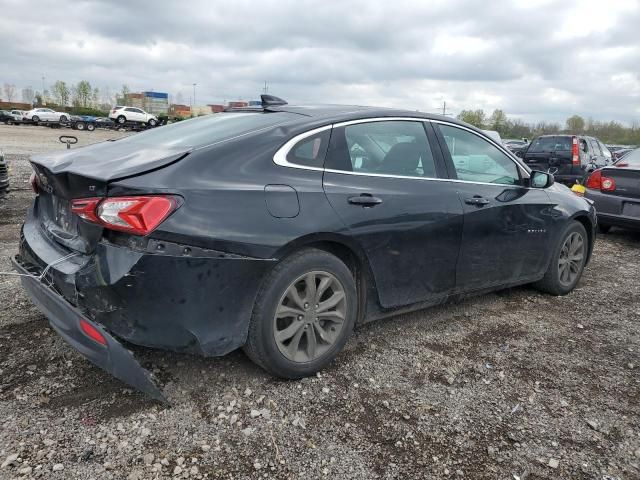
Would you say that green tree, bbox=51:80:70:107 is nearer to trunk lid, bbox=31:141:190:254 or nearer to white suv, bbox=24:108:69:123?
white suv, bbox=24:108:69:123

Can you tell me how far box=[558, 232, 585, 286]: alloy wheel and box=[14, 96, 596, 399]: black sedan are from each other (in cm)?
105

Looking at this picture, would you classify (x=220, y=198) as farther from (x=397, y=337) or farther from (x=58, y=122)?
(x=58, y=122)

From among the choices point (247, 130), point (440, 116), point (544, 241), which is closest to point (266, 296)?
point (247, 130)

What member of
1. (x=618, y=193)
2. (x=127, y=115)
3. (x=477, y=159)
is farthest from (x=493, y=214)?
(x=127, y=115)

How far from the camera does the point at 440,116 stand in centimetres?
384

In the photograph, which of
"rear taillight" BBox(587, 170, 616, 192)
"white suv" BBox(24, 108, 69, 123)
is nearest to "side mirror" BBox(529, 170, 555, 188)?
"rear taillight" BBox(587, 170, 616, 192)

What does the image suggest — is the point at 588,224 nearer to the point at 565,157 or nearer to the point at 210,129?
the point at 210,129

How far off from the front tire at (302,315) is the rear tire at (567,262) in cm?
241

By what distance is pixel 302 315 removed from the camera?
2930 millimetres

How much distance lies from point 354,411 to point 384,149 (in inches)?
65.9

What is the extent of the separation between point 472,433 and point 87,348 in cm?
199

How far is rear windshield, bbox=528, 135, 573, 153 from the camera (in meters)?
13.3

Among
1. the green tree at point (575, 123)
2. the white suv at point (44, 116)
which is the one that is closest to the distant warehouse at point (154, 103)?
the white suv at point (44, 116)

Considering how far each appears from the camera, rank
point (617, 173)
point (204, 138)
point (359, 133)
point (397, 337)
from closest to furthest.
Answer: point (204, 138), point (359, 133), point (397, 337), point (617, 173)
